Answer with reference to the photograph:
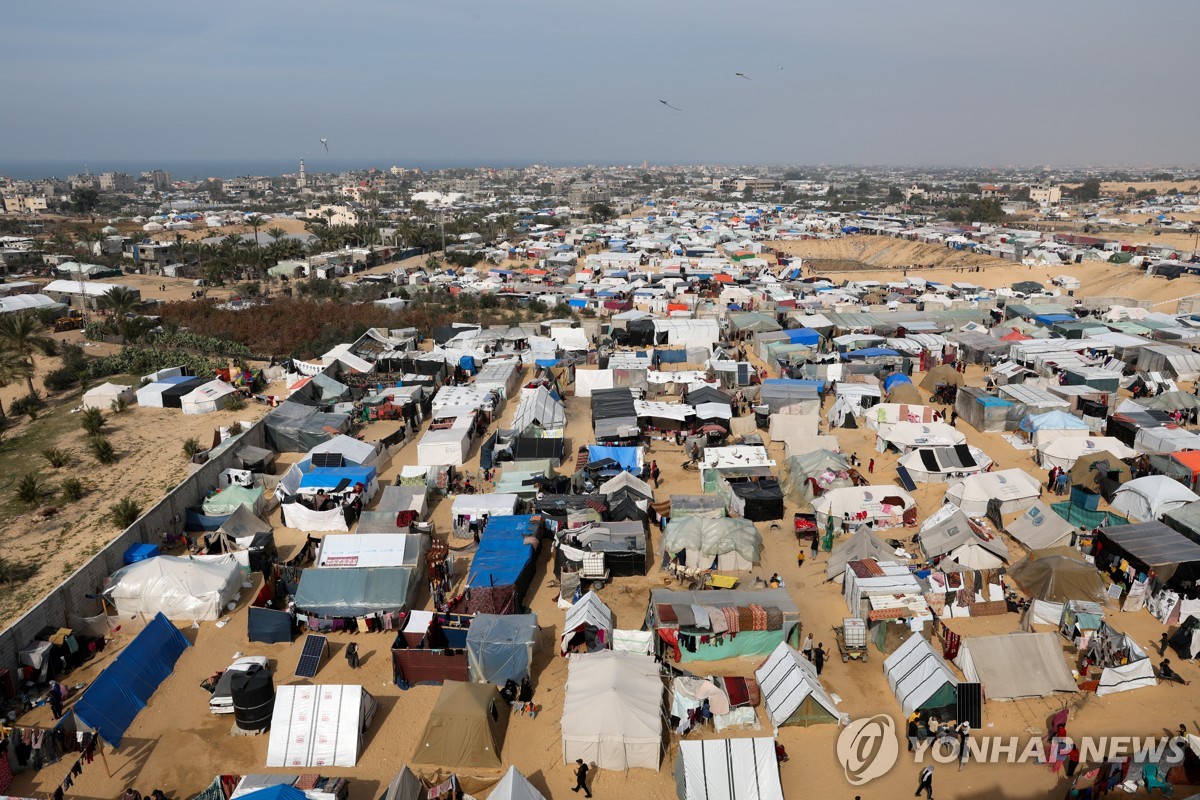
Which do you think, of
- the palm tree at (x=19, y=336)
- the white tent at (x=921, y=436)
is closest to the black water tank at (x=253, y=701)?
the white tent at (x=921, y=436)

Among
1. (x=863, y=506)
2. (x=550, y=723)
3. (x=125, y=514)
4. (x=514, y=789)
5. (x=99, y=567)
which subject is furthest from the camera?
(x=125, y=514)

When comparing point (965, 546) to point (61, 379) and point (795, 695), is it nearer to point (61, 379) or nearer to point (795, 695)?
point (795, 695)

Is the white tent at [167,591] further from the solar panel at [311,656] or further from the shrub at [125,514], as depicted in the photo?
the shrub at [125,514]

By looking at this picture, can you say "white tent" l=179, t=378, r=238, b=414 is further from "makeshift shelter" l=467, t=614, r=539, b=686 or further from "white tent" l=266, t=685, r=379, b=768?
"makeshift shelter" l=467, t=614, r=539, b=686

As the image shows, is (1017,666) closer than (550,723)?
No

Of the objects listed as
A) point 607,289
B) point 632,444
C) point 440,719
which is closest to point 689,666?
point 440,719

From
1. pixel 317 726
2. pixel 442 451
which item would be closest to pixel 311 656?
pixel 317 726

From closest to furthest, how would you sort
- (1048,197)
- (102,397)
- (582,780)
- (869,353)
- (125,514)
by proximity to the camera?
1. (582,780)
2. (125,514)
3. (102,397)
4. (869,353)
5. (1048,197)

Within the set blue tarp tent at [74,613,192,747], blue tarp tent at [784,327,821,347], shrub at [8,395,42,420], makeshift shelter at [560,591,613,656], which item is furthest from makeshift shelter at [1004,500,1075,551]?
shrub at [8,395,42,420]
